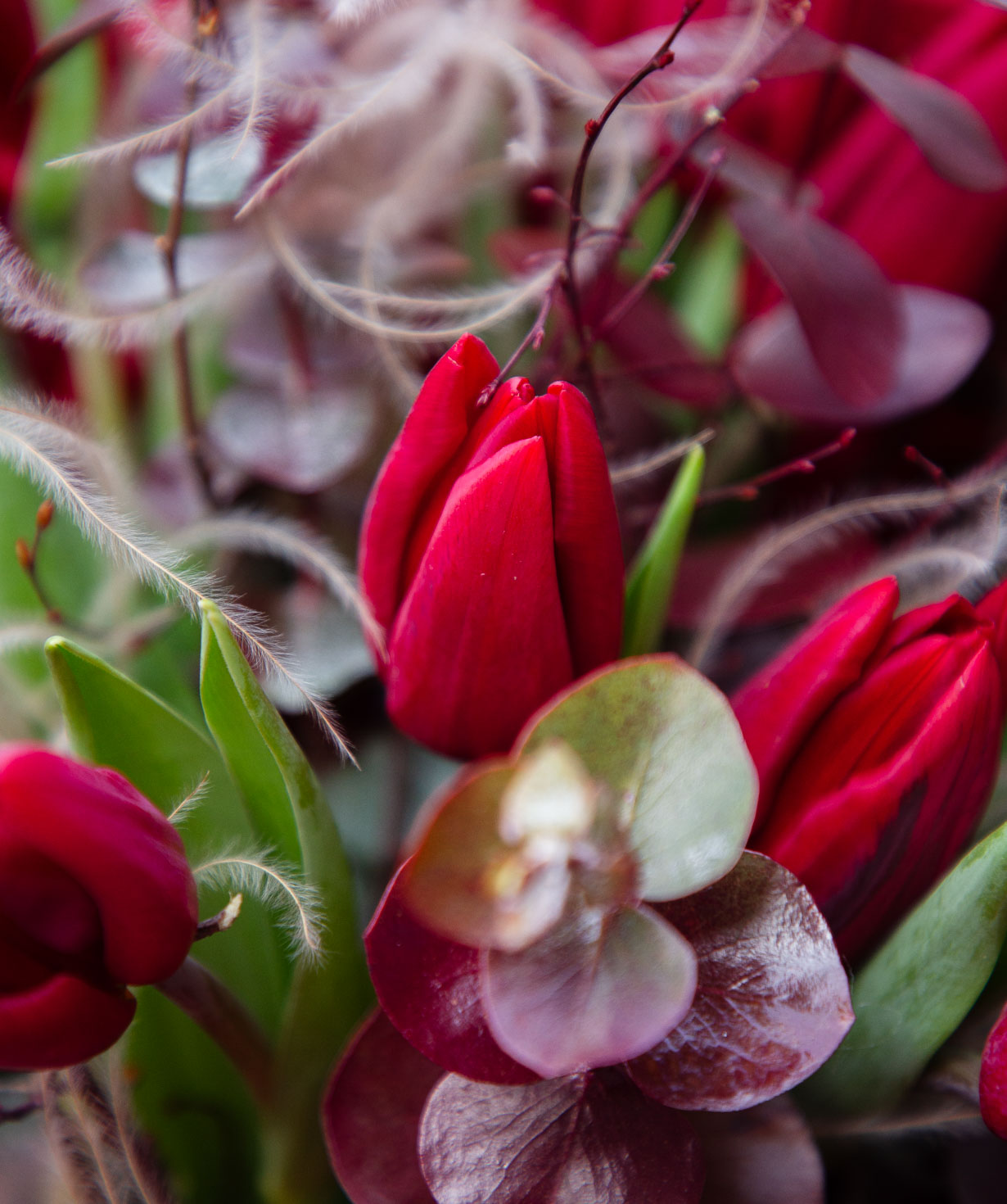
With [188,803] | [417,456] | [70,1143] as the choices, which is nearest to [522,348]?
[417,456]

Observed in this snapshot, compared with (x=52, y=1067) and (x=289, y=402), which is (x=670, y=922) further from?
(x=289, y=402)

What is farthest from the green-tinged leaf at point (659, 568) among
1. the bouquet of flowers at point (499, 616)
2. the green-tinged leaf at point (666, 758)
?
the green-tinged leaf at point (666, 758)

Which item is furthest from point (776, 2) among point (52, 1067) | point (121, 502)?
point (52, 1067)

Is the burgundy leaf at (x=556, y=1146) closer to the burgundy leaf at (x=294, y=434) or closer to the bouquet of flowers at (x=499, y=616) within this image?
the bouquet of flowers at (x=499, y=616)

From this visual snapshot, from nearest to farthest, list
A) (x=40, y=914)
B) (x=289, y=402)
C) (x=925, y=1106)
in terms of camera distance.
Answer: (x=40, y=914) < (x=925, y=1106) < (x=289, y=402)

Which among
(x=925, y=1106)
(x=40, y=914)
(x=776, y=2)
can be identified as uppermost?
(x=776, y=2)

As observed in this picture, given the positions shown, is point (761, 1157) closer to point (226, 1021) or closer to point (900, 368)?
point (226, 1021)

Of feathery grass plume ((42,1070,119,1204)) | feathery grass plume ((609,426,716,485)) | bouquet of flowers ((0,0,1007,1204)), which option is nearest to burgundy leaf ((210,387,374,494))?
bouquet of flowers ((0,0,1007,1204))
